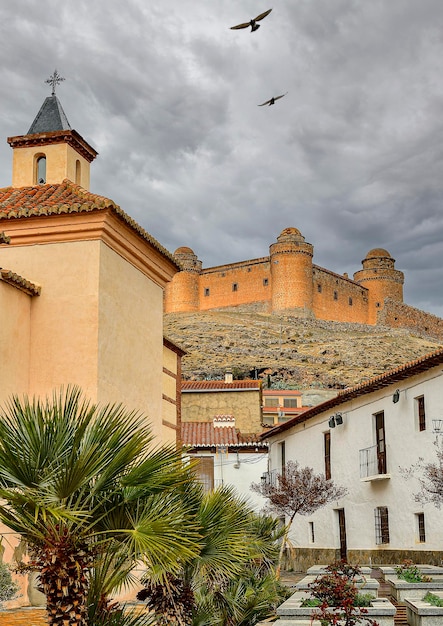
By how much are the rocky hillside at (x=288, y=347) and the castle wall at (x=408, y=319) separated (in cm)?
268

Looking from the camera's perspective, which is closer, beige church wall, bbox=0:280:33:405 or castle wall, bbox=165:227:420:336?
beige church wall, bbox=0:280:33:405

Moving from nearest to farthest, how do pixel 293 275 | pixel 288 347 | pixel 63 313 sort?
pixel 63 313 → pixel 288 347 → pixel 293 275

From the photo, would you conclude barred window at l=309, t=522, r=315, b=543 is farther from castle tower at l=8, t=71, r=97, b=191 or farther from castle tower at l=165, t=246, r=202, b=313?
castle tower at l=165, t=246, r=202, b=313

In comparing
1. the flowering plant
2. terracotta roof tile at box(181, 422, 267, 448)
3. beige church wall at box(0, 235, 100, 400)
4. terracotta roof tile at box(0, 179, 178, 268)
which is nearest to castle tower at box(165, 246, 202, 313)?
terracotta roof tile at box(181, 422, 267, 448)

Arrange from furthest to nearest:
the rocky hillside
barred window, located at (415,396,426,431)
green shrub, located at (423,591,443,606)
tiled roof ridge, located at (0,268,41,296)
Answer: the rocky hillside < barred window, located at (415,396,426,431) < tiled roof ridge, located at (0,268,41,296) < green shrub, located at (423,591,443,606)

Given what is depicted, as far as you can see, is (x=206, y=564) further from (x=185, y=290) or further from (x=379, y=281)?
(x=379, y=281)

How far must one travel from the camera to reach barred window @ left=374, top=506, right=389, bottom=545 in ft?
65.8

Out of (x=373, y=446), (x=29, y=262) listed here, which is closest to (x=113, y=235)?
(x=29, y=262)

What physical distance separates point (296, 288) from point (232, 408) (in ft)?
178

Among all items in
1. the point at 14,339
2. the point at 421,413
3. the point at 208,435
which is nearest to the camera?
the point at 14,339

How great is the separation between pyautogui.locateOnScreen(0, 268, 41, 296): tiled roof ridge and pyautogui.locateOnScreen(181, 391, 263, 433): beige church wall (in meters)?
21.3

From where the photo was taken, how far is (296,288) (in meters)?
86.8

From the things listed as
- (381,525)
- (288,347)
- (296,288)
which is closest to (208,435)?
(381,525)

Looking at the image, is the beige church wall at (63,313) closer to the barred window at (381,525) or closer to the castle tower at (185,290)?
the barred window at (381,525)
